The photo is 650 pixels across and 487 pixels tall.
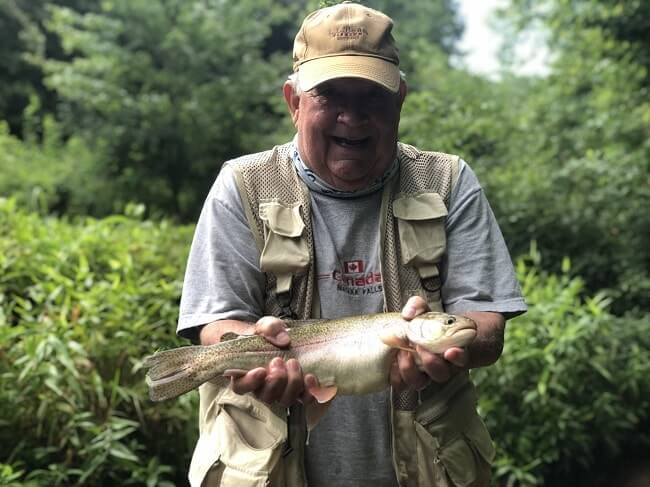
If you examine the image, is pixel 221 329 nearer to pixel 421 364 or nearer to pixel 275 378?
pixel 275 378

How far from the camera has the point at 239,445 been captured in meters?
2.41

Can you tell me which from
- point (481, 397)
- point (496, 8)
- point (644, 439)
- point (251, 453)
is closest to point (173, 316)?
point (481, 397)

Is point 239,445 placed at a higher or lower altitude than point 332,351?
lower

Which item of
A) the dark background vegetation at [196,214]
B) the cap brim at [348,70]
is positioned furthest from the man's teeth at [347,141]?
the dark background vegetation at [196,214]

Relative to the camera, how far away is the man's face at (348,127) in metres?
2.50

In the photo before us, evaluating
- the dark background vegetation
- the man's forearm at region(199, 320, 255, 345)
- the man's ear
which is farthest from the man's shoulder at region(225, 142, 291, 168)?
the dark background vegetation

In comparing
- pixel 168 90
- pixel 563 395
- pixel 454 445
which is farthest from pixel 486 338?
pixel 168 90

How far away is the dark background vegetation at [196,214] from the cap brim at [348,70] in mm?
2555

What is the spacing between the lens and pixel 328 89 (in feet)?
8.24

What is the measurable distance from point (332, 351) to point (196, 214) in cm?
1074

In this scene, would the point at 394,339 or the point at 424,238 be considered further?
the point at 424,238

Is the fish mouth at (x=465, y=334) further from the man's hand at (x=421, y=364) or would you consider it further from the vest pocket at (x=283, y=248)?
the vest pocket at (x=283, y=248)

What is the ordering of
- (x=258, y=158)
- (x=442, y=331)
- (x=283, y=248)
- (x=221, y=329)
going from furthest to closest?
(x=258, y=158), (x=283, y=248), (x=221, y=329), (x=442, y=331)

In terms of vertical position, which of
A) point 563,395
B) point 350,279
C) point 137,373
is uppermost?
point 350,279
